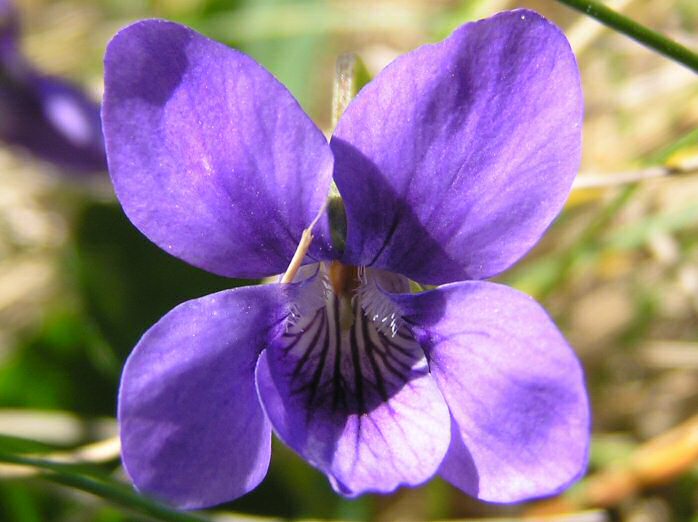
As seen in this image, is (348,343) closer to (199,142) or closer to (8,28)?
(199,142)

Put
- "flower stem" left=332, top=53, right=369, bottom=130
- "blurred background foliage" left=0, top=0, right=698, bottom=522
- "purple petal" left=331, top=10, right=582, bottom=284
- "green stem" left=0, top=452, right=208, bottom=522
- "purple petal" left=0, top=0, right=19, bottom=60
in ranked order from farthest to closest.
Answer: "purple petal" left=0, top=0, right=19, bottom=60
"blurred background foliage" left=0, top=0, right=698, bottom=522
"flower stem" left=332, top=53, right=369, bottom=130
"green stem" left=0, top=452, right=208, bottom=522
"purple petal" left=331, top=10, right=582, bottom=284

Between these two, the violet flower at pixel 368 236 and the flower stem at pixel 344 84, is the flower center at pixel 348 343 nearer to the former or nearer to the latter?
the violet flower at pixel 368 236

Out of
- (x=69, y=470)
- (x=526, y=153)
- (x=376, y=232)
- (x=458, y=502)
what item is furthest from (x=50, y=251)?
(x=526, y=153)

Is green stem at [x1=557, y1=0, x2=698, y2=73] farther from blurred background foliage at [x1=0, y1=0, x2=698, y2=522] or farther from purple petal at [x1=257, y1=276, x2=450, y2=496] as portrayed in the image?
purple petal at [x1=257, y1=276, x2=450, y2=496]

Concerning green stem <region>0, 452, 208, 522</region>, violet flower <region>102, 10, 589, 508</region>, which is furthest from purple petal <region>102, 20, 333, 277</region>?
green stem <region>0, 452, 208, 522</region>

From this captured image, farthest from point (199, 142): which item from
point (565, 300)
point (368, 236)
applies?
point (565, 300)

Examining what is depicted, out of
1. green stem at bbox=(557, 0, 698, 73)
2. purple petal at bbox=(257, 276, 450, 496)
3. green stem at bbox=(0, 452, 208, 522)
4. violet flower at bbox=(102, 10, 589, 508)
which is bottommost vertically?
green stem at bbox=(0, 452, 208, 522)

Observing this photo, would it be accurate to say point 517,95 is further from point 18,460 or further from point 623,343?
point 623,343

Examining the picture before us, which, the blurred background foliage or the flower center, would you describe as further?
the blurred background foliage
